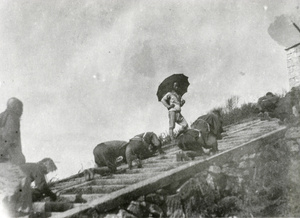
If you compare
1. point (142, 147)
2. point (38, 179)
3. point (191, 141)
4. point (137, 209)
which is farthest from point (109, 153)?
point (137, 209)

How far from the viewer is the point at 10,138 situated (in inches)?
185

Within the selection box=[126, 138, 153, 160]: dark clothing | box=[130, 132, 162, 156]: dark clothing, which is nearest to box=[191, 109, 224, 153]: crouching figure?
box=[130, 132, 162, 156]: dark clothing

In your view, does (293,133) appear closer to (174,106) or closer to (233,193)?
(233,193)

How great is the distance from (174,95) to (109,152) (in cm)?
272

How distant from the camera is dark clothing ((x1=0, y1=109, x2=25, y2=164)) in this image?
464cm

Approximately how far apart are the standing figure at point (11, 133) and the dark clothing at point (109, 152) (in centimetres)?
208

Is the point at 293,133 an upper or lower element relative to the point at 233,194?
upper

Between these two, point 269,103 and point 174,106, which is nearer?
point 174,106

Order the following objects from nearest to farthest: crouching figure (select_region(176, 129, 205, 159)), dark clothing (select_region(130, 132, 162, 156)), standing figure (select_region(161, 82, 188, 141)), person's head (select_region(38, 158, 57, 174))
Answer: person's head (select_region(38, 158, 57, 174)) < crouching figure (select_region(176, 129, 205, 159)) < dark clothing (select_region(130, 132, 162, 156)) < standing figure (select_region(161, 82, 188, 141))

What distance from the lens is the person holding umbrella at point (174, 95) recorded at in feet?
28.1

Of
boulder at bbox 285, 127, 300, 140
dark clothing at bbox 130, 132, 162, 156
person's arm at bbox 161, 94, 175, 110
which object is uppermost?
person's arm at bbox 161, 94, 175, 110

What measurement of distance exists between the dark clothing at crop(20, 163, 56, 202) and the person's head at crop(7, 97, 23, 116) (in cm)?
79

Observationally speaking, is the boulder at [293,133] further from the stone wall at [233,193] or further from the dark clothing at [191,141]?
the dark clothing at [191,141]

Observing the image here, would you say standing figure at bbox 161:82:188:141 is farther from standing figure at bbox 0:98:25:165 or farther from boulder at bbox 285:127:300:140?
standing figure at bbox 0:98:25:165
